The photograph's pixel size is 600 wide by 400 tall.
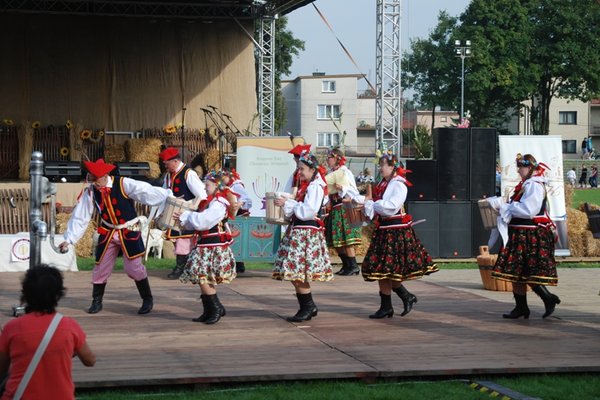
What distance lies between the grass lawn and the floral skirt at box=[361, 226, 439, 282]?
94.4 inches

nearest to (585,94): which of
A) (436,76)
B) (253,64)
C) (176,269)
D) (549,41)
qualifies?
(549,41)

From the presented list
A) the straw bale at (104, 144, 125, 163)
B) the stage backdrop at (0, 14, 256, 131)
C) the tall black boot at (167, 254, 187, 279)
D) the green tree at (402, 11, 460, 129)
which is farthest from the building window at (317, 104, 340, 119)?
the tall black boot at (167, 254, 187, 279)

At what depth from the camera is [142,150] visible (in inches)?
944

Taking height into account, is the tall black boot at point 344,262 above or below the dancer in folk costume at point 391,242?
below

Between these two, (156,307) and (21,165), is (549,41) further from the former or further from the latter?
(156,307)

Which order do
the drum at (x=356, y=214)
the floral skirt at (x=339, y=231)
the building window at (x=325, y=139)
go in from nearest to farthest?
the drum at (x=356, y=214)
the floral skirt at (x=339, y=231)
the building window at (x=325, y=139)

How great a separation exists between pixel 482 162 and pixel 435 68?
129 feet

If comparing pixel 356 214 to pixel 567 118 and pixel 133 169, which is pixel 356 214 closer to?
pixel 133 169

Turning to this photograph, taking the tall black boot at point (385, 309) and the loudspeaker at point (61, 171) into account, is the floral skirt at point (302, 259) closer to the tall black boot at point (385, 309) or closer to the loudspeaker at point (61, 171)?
the tall black boot at point (385, 309)

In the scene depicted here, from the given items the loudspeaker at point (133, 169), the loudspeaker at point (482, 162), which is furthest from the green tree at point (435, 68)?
the loudspeaker at point (482, 162)

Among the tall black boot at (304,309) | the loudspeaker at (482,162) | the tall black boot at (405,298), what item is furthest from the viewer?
the loudspeaker at (482,162)

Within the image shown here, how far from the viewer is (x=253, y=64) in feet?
84.4

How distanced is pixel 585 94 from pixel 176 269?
43.9 meters

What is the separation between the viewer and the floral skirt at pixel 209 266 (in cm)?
851
